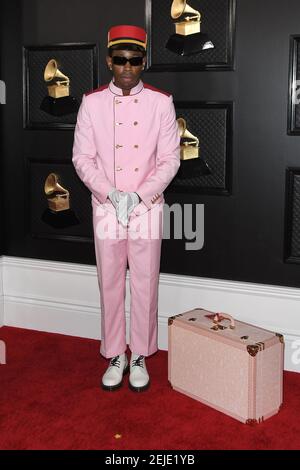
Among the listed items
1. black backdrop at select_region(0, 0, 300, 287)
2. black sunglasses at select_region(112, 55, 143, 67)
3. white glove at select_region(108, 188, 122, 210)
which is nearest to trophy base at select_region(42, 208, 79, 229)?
black backdrop at select_region(0, 0, 300, 287)

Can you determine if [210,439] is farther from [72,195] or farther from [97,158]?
[72,195]

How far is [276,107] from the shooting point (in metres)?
3.23

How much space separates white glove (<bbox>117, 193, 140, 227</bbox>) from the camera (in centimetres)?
289

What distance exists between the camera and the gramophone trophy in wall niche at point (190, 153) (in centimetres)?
341

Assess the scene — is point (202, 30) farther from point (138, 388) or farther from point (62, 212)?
point (138, 388)

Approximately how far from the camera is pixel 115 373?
125 inches

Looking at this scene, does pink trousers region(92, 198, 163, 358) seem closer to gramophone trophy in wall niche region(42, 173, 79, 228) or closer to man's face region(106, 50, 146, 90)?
man's face region(106, 50, 146, 90)

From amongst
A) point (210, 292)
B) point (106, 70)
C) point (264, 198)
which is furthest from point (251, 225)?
point (106, 70)

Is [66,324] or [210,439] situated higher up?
[66,324]

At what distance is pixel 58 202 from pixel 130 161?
2.93ft

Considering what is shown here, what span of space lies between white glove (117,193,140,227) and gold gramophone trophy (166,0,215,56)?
0.92 meters

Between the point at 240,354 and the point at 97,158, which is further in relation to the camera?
the point at 97,158

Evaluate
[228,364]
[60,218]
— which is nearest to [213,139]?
[60,218]

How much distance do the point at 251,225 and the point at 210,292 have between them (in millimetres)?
443
